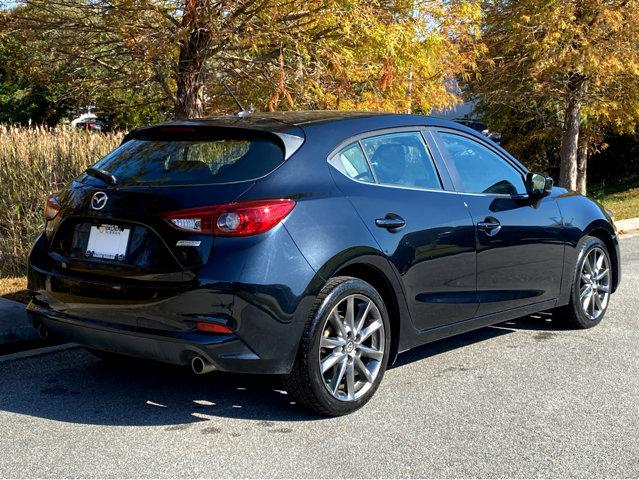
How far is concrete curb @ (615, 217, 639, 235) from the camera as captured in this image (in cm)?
1371

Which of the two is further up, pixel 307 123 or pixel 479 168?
pixel 307 123

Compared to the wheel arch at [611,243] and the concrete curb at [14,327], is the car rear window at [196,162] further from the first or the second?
the wheel arch at [611,243]

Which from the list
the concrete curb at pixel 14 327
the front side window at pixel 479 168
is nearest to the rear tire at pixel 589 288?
the front side window at pixel 479 168

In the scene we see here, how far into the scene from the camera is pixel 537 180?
5.86m

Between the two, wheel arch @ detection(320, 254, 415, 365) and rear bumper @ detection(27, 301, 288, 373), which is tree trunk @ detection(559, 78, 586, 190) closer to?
wheel arch @ detection(320, 254, 415, 365)

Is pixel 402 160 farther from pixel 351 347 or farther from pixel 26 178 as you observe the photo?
pixel 26 178

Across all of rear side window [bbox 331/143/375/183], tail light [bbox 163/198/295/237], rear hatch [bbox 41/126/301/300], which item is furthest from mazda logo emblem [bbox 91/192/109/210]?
rear side window [bbox 331/143/375/183]

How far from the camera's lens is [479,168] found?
5.62m

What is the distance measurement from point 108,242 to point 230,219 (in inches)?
28.6

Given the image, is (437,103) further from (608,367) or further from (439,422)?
(439,422)

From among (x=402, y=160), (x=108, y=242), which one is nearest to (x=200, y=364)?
(x=108, y=242)

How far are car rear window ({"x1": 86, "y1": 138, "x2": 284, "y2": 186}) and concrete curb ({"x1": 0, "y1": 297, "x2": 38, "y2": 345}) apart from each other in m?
1.72

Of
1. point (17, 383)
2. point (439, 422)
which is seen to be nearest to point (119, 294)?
point (17, 383)

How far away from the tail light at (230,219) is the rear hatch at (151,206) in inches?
0.7
